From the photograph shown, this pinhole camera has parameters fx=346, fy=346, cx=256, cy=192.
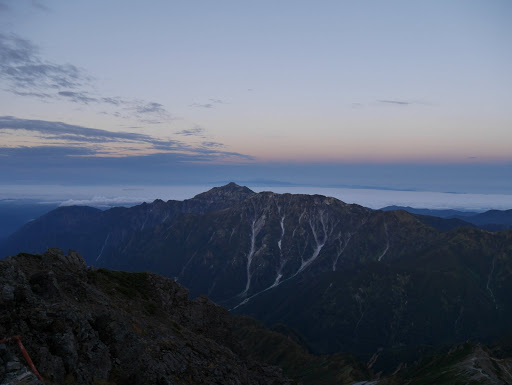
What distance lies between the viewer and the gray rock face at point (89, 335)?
1347 inches

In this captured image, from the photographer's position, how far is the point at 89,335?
4106 cm

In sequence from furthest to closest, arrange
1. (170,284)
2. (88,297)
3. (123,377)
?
(170,284), (88,297), (123,377)

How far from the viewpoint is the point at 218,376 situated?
57250mm

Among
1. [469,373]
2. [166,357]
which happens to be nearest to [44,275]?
[166,357]

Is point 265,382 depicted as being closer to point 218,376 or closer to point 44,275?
point 218,376

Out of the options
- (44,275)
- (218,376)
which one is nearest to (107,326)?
(44,275)

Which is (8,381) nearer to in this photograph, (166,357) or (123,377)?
(123,377)

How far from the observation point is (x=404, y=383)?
167000 millimetres

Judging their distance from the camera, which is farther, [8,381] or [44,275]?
[44,275]

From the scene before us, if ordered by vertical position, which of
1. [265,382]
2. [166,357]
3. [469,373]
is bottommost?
[469,373]

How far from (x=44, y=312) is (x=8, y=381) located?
12.4 metres

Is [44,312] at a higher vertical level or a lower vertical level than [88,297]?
higher

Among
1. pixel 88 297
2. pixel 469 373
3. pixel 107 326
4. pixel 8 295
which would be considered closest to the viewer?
pixel 8 295

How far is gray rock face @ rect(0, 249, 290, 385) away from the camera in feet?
112
